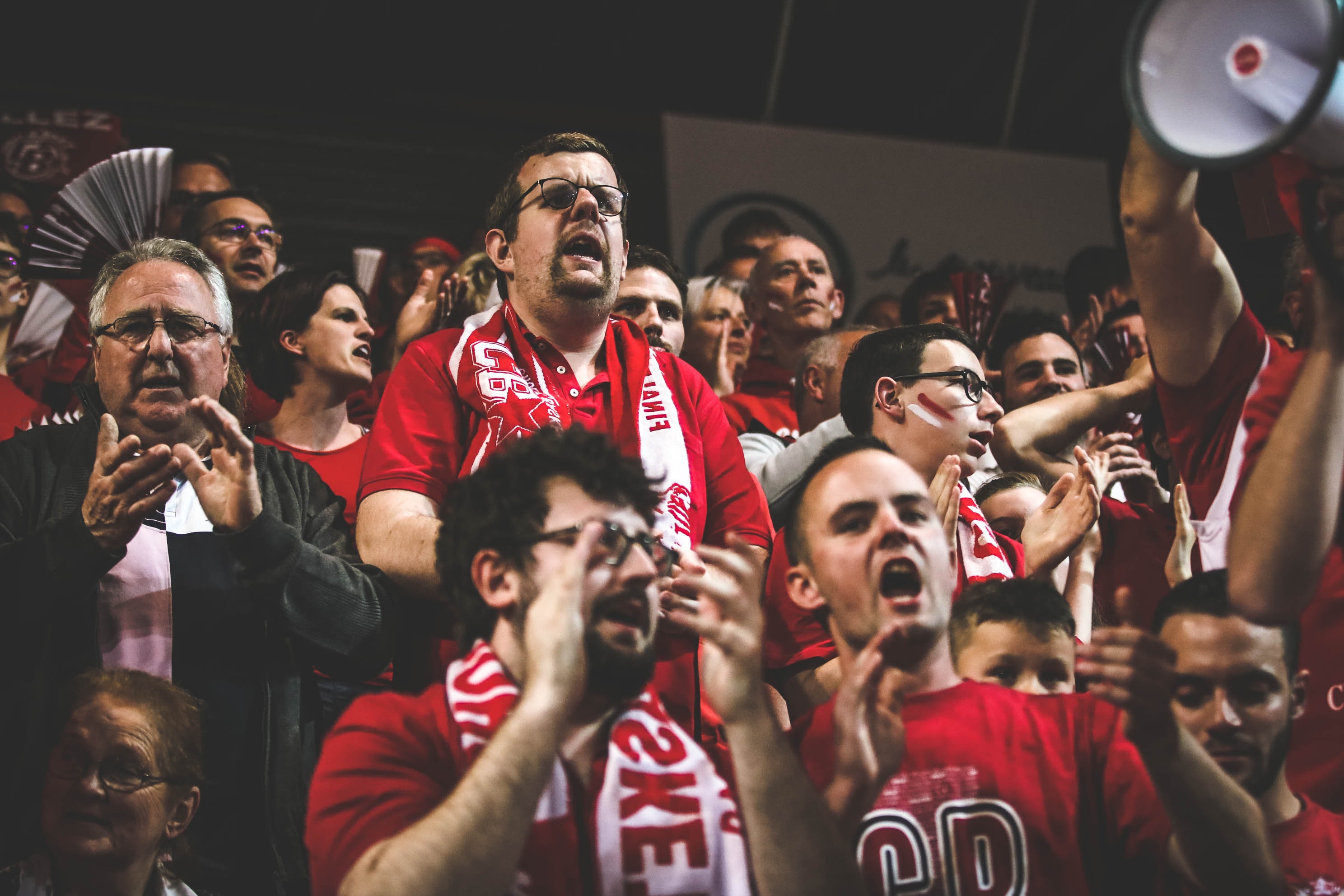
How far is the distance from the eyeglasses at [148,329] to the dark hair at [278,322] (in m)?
0.92

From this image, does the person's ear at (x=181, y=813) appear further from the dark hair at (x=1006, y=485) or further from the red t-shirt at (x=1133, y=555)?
the red t-shirt at (x=1133, y=555)

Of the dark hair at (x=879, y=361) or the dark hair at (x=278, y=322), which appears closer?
the dark hair at (x=879, y=361)

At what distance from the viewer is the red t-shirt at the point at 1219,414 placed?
7.17ft

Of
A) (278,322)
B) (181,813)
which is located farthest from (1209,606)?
(278,322)

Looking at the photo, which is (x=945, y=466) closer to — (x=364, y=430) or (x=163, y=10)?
(x=364, y=430)

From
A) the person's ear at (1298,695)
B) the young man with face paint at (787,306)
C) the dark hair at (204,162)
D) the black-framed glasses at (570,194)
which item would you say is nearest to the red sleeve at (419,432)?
the black-framed glasses at (570,194)

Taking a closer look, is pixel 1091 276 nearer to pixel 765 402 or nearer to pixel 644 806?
pixel 765 402

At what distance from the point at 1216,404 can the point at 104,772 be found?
2.18 meters

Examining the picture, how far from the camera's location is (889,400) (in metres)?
3.56

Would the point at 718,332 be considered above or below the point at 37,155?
below

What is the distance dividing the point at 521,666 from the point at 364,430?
88.5 inches

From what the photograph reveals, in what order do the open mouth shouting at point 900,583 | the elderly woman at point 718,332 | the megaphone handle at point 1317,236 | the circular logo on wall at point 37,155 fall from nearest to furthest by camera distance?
the megaphone handle at point 1317,236 < the open mouth shouting at point 900,583 < the elderly woman at point 718,332 < the circular logo on wall at point 37,155

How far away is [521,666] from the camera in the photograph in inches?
82.8

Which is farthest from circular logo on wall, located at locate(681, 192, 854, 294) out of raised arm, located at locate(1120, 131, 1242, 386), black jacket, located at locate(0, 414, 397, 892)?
raised arm, located at locate(1120, 131, 1242, 386)
